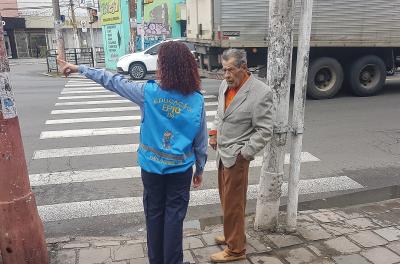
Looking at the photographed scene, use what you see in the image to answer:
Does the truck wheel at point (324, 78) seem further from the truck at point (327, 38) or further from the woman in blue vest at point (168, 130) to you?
the woman in blue vest at point (168, 130)

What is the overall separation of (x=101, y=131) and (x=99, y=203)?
11.4ft

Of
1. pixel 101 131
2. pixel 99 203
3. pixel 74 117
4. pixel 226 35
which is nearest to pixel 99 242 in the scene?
pixel 99 203

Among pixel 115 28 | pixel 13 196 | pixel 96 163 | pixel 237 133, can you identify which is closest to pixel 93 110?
pixel 96 163

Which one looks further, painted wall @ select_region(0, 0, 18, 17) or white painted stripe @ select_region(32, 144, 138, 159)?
painted wall @ select_region(0, 0, 18, 17)

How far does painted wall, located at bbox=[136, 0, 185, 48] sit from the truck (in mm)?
12571

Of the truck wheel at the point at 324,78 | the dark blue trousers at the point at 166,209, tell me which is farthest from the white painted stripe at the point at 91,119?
the dark blue trousers at the point at 166,209

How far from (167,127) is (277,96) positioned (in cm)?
125

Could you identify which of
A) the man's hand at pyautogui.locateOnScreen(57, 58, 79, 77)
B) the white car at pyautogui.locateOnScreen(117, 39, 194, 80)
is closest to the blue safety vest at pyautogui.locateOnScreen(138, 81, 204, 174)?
the man's hand at pyautogui.locateOnScreen(57, 58, 79, 77)

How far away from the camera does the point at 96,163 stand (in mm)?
6430

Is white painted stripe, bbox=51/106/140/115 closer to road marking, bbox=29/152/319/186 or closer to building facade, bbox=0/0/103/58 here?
road marking, bbox=29/152/319/186

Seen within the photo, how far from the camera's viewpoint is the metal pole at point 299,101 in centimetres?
361

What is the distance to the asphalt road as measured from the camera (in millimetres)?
4719

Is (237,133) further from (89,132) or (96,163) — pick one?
(89,132)

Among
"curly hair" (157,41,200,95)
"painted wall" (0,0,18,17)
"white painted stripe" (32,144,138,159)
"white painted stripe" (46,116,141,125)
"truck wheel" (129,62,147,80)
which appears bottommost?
"white painted stripe" (32,144,138,159)
